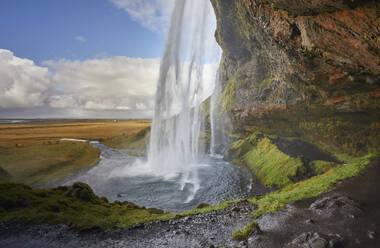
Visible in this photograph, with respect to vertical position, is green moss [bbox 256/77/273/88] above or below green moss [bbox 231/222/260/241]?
above

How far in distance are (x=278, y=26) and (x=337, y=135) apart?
744 inches

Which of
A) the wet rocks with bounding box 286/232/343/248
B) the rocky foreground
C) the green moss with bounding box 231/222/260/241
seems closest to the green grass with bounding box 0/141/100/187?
the rocky foreground

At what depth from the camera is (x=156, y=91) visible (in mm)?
34375

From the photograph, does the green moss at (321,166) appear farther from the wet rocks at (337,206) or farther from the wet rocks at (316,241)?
the wet rocks at (316,241)

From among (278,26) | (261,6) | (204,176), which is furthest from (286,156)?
(261,6)

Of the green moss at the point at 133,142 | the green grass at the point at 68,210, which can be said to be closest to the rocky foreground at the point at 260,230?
the green grass at the point at 68,210

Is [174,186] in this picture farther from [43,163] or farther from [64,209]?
[43,163]

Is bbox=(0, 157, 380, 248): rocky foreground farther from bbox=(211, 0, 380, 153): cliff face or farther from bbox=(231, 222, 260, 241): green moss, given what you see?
bbox=(211, 0, 380, 153): cliff face

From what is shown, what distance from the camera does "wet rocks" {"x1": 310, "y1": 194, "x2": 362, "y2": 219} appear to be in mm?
8606

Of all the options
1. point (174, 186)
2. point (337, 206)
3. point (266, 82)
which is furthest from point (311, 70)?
point (174, 186)

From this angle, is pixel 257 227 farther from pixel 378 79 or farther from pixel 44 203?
pixel 378 79

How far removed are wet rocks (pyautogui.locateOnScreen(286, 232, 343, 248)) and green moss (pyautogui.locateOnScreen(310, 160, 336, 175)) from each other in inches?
619

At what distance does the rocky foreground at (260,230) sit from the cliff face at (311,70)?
378 inches

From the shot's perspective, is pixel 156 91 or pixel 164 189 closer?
pixel 164 189
